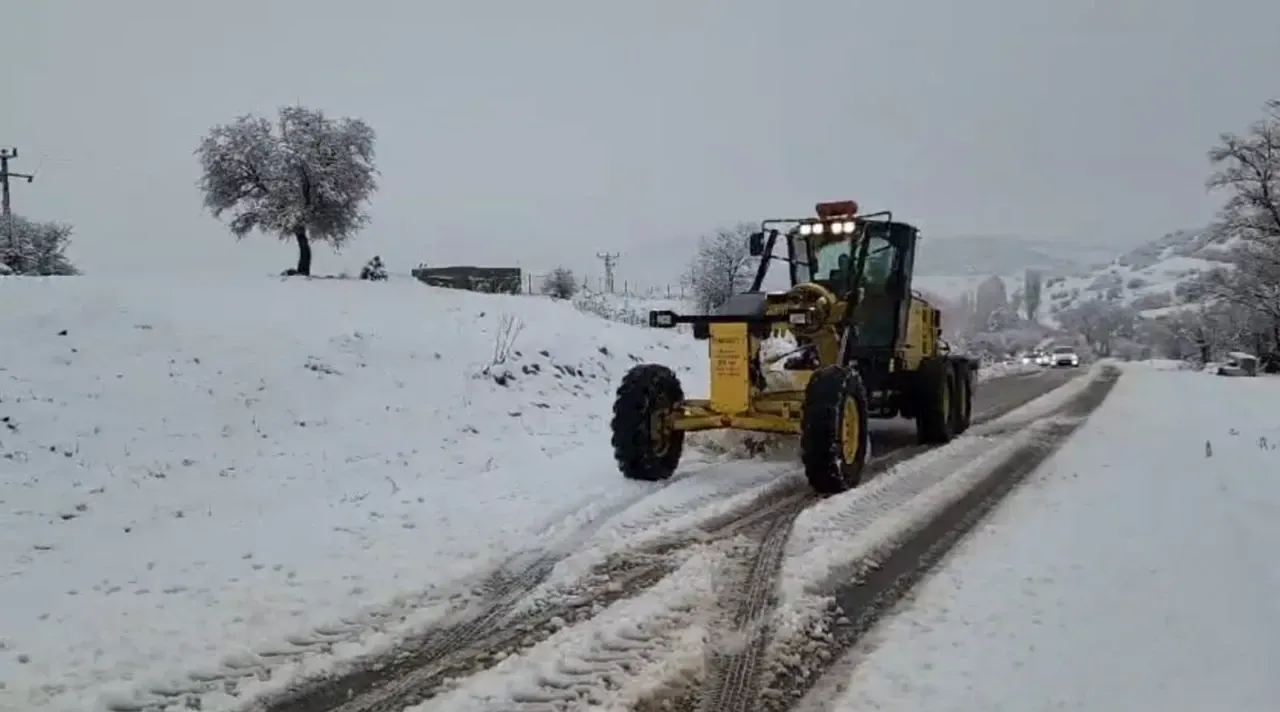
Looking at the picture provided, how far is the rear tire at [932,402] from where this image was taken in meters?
10.2

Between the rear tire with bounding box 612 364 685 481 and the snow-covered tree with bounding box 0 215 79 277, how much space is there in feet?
60.5

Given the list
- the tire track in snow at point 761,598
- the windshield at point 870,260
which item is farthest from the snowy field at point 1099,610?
the windshield at point 870,260

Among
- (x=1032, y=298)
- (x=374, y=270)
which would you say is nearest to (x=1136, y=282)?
(x=1032, y=298)

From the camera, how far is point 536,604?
463 cm

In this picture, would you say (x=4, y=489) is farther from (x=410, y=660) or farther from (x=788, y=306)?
(x=788, y=306)

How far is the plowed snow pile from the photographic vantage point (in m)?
4.43

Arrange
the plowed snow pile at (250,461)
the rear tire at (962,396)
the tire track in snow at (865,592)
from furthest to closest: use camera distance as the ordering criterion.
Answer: the rear tire at (962,396)
the plowed snow pile at (250,461)
the tire track in snow at (865,592)

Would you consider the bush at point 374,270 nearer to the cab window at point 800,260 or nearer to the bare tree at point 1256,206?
the cab window at point 800,260

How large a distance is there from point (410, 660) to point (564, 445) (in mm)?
6167

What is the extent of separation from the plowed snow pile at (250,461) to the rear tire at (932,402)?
3629 millimetres

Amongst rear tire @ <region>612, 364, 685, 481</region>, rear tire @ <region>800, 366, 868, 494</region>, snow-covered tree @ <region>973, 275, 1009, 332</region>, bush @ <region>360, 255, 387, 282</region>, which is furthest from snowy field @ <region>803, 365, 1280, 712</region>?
snow-covered tree @ <region>973, 275, 1009, 332</region>

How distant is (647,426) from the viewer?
7.82m

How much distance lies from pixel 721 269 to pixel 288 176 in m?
24.4

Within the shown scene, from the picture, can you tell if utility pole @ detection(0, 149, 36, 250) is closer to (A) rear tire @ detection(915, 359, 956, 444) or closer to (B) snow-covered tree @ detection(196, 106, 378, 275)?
(B) snow-covered tree @ detection(196, 106, 378, 275)
